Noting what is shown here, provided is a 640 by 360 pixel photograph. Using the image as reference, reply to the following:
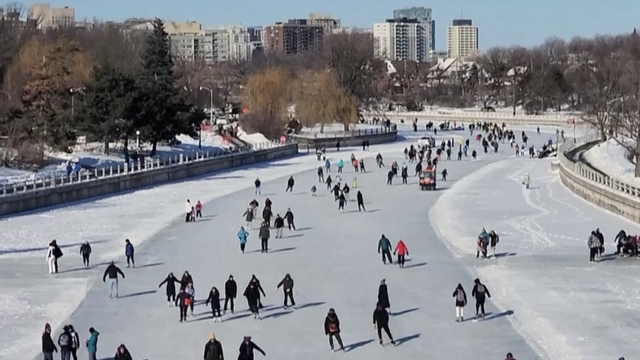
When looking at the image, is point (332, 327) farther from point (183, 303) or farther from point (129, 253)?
point (129, 253)

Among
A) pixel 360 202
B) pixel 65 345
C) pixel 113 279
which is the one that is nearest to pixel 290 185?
pixel 360 202

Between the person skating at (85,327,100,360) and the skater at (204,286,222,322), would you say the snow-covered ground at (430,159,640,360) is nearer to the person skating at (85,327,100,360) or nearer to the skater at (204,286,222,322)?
the skater at (204,286,222,322)

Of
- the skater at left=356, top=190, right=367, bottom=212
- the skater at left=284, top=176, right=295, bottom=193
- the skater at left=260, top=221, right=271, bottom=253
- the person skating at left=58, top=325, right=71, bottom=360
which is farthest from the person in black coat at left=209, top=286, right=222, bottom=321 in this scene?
the skater at left=284, top=176, right=295, bottom=193

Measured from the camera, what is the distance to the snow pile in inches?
1831

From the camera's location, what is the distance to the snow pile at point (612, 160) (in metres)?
46.5

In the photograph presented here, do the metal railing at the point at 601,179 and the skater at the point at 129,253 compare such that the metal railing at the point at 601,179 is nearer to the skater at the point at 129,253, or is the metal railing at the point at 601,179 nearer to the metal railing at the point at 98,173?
the skater at the point at 129,253

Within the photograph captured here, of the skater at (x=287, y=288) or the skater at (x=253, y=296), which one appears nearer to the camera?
the skater at (x=253, y=296)

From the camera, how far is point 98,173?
4256cm

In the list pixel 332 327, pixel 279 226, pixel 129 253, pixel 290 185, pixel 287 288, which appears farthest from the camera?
pixel 290 185

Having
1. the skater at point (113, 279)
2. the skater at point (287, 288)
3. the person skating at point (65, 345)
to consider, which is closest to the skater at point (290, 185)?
the skater at point (113, 279)

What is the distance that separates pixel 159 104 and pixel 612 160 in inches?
901

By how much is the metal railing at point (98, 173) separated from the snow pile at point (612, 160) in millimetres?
18527

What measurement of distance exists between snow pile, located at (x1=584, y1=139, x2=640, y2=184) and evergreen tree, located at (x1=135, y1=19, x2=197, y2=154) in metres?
20.7

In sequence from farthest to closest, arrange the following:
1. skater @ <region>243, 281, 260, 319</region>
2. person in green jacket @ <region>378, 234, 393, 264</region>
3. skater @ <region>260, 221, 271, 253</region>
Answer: skater @ <region>260, 221, 271, 253</region>
person in green jacket @ <region>378, 234, 393, 264</region>
skater @ <region>243, 281, 260, 319</region>
